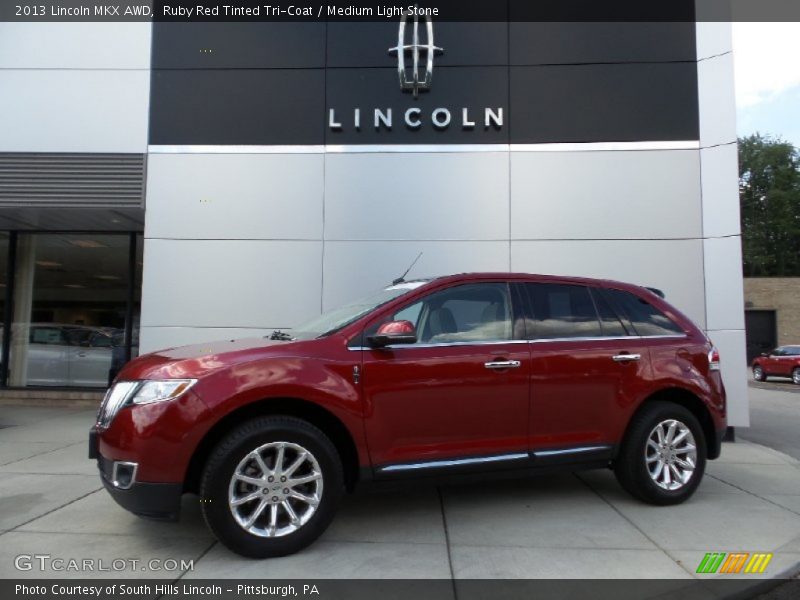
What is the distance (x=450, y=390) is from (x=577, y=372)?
1056 mm

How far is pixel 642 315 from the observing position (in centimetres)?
487

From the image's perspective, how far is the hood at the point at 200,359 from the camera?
3576 millimetres

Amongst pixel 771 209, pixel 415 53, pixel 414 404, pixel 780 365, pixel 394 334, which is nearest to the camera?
pixel 394 334

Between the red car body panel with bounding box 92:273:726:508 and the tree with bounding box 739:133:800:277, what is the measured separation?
48184 millimetres

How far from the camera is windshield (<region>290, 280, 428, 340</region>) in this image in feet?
13.6

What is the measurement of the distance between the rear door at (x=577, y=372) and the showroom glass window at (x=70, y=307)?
27.6 feet

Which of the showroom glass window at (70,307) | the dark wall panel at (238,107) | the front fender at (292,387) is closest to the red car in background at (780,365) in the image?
the dark wall panel at (238,107)

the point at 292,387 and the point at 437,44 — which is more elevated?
the point at 437,44

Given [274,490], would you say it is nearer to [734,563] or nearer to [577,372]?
[577,372]

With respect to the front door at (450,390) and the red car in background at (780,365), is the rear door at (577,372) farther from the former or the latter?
the red car in background at (780,365)

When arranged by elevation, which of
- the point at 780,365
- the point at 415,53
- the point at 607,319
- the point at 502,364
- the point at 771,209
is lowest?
the point at 780,365

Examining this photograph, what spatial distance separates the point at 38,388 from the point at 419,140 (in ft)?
26.7

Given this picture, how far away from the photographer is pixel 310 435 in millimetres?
3654
